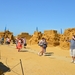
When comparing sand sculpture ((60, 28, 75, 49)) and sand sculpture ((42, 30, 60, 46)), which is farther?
sand sculpture ((42, 30, 60, 46))

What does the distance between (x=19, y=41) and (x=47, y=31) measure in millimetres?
9504

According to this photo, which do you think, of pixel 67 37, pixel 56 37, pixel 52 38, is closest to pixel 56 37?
pixel 56 37

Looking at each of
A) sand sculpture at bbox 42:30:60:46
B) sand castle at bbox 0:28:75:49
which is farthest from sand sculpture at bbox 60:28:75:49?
sand sculpture at bbox 42:30:60:46

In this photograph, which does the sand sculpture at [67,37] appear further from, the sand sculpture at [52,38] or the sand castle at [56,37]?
the sand sculpture at [52,38]

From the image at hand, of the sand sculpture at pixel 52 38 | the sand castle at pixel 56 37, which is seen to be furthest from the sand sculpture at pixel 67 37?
the sand sculpture at pixel 52 38

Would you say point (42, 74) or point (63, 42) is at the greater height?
point (63, 42)

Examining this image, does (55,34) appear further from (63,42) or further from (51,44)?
(63,42)

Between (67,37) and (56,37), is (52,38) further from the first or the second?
(67,37)

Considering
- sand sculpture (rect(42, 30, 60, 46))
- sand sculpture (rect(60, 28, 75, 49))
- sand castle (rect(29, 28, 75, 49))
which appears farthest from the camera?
sand sculpture (rect(42, 30, 60, 46))

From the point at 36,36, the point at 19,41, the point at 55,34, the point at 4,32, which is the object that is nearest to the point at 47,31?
the point at 55,34

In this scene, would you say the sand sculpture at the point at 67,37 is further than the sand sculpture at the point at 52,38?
No

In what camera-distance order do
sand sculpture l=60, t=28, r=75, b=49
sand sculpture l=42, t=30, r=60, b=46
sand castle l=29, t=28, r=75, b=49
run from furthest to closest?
sand sculpture l=42, t=30, r=60, b=46 < sand castle l=29, t=28, r=75, b=49 < sand sculpture l=60, t=28, r=75, b=49

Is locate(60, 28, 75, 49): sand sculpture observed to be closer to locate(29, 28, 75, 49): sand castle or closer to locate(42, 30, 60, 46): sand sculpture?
locate(29, 28, 75, 49): sand castle

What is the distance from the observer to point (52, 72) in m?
11.0
